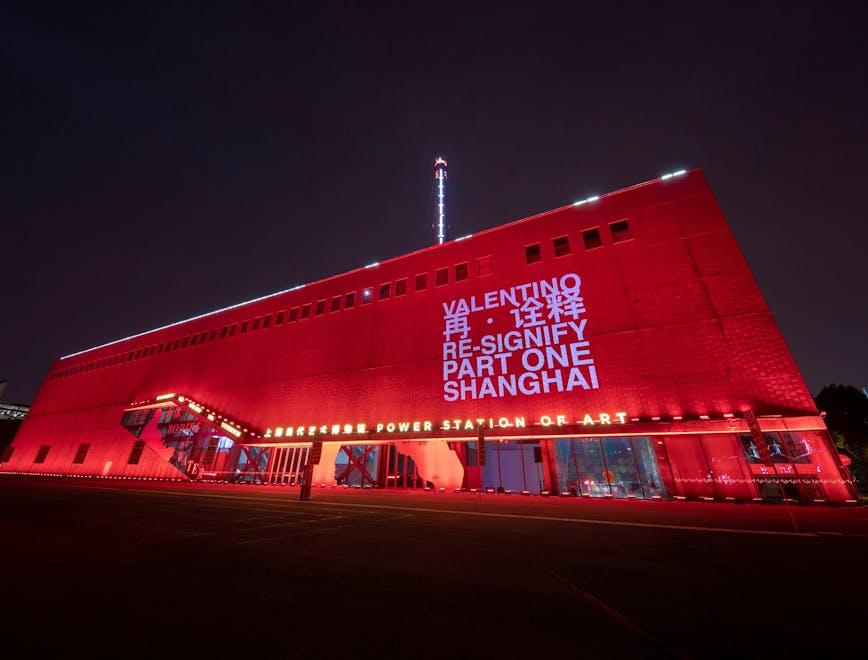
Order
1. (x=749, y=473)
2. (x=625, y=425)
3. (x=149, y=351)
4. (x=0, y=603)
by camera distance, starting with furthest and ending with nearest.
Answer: (x=149, y=351) < (x=625, y=425) < (x=749, y=473) < (x=0, y=603)

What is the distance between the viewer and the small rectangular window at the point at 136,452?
3059cm

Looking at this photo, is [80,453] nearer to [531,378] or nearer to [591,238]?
[531,378]

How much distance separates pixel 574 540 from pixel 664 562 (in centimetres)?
178

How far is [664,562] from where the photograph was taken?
188 inches

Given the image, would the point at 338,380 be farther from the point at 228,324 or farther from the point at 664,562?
the point at 664,562

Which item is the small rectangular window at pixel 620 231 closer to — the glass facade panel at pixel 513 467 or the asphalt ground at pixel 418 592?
the glass facade panel at pixel 513 467

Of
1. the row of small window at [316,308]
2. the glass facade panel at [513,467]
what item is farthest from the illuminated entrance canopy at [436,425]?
the row of small window at [316,308]

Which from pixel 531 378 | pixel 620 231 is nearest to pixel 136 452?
pixel 531 378

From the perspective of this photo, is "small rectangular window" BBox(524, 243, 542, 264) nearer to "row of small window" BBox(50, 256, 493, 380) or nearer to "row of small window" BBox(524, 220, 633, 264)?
"row of small window" BBox(524, 220, 633, 264)

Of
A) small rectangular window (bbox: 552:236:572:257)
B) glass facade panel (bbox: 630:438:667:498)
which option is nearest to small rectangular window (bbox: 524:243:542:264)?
small rectangular window (bbox: 552:236:572:257)

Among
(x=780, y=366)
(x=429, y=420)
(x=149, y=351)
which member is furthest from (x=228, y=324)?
(x=780, y=366)

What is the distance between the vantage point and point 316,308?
28609 mm

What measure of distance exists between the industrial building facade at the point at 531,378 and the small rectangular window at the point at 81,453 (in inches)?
161

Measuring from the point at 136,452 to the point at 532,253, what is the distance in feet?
124
